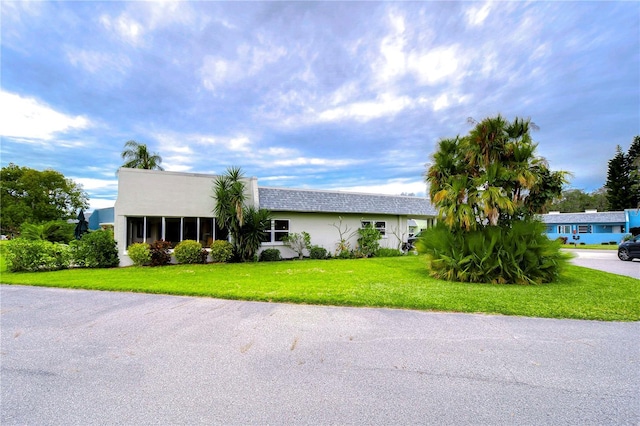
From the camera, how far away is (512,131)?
10023 millimetres

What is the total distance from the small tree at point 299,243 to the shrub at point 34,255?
34.3 ft

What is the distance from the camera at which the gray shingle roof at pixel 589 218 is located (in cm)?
3562

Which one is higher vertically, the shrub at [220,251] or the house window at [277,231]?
the house window at [277,231]

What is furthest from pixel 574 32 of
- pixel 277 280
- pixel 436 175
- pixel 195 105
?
pixel 195 105

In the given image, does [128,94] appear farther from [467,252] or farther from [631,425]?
[631,425]

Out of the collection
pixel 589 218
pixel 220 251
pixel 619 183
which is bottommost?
pixel 220 251

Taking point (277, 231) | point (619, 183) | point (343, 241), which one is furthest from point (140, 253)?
point (619, 183)

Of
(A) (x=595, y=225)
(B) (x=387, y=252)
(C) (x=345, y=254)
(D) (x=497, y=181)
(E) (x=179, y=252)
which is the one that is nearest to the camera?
(D) (x=497, y=181)

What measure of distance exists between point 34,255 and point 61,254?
0.85 meters

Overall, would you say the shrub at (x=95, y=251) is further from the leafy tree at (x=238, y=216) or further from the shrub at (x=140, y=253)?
the leafy tree at (x=238, y=216)

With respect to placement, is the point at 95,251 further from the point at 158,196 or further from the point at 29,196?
the point at 29,196

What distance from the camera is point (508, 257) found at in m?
9.19

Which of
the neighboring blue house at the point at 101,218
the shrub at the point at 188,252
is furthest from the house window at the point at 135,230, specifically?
the neighboring blue house at the point at 101,218

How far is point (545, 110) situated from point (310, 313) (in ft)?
48.8
